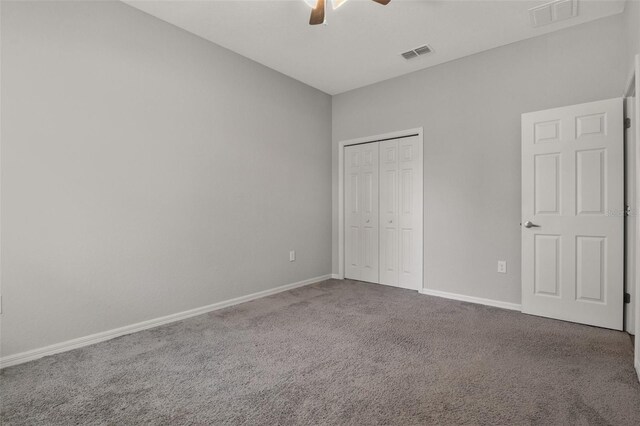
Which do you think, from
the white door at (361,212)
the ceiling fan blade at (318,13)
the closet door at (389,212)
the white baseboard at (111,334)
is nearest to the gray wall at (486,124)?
the closet door at (389,212)

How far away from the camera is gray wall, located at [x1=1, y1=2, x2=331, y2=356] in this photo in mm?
2186

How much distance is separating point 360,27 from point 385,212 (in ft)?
7.18

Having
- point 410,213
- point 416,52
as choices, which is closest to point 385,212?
point 410,213

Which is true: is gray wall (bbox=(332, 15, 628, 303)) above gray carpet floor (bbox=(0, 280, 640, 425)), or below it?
above

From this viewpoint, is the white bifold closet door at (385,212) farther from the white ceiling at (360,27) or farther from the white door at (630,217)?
the white door at (630,217)

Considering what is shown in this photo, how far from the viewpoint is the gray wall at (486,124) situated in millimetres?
2930

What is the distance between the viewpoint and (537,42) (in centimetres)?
315

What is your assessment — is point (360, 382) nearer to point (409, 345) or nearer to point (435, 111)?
point (409, 345)

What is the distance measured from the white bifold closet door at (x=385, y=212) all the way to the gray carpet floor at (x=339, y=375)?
1.19 metres

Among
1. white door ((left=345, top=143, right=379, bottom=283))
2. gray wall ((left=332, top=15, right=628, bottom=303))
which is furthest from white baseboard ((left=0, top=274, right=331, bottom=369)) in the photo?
gray wall ((left=332, top=15, right=628, bottom=303))

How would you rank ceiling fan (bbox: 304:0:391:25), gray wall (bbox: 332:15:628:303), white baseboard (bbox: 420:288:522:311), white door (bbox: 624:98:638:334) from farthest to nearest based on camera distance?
white baseboard (bbox: 420:288:522:311)
gray wall (bbox: 332:15:628:303)
white door (bbox: 624:98:638:334)
ceiling fan (bbox: 304:0:391:25)

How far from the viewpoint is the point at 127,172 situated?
268cm

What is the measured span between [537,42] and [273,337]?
3.69 metres

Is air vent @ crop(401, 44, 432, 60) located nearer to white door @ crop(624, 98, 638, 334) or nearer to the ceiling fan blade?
the ceiling fan blade
